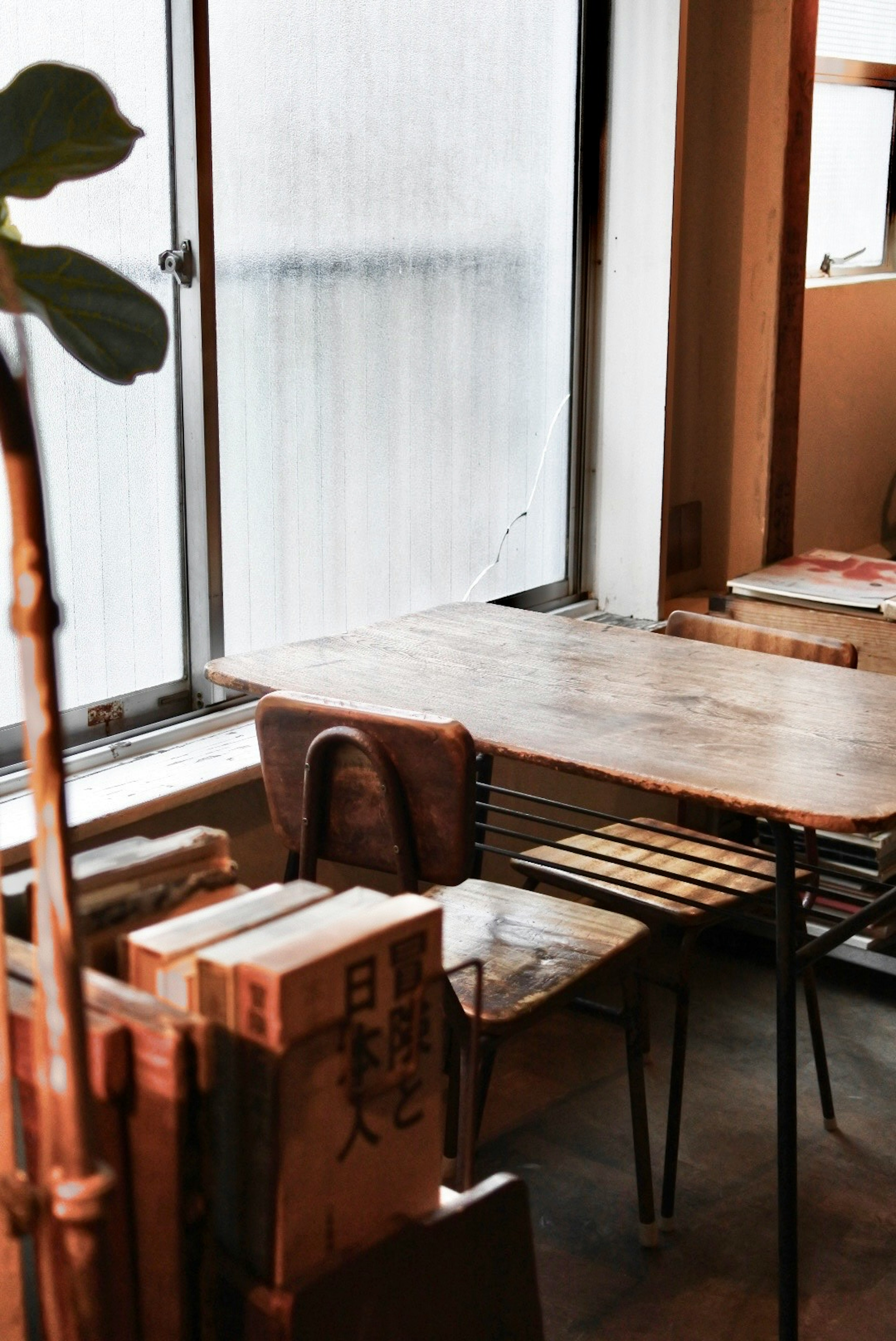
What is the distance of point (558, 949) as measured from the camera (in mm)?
2111

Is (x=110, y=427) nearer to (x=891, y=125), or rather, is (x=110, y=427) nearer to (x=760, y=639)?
(x=760, y=639)

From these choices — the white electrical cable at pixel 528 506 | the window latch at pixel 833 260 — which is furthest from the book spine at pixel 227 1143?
the window latch at pixel 833 260

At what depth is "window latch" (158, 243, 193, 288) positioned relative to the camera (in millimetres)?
2428

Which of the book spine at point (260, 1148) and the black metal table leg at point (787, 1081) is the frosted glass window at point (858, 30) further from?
the book spine at point (260, 1148)

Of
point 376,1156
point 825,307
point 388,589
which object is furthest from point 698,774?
point 825,307

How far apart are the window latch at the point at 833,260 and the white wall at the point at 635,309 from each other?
792mm

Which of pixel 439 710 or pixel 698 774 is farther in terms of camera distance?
pixel 439 710

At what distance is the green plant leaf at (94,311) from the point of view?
96cm

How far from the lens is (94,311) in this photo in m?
1.00

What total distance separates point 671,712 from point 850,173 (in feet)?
7.96

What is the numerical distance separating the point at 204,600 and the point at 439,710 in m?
0.63

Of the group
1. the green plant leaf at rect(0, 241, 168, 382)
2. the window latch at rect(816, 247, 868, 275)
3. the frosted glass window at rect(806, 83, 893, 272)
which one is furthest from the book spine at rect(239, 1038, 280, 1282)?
A: the window latch at rect(816, 247, 868, 275)

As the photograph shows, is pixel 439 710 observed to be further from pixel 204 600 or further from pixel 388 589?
pixel 388 589

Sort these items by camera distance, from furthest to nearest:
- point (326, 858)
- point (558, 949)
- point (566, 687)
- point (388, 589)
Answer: point (388, 589), point (566, 687), point (558, 949), point (326, 858)
